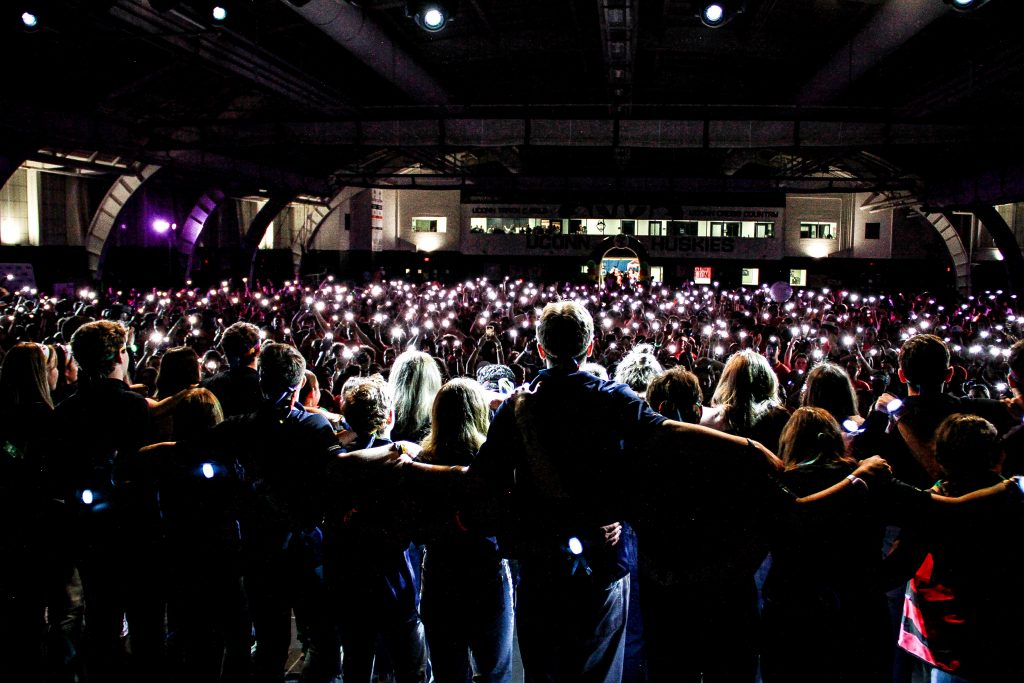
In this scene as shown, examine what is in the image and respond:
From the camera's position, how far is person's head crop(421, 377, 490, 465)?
2600mm

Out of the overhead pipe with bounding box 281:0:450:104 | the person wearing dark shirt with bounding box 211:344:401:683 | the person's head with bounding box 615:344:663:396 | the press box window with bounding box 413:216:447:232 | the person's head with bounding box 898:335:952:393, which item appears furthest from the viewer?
the press box window with bounding box 413:216:447:232

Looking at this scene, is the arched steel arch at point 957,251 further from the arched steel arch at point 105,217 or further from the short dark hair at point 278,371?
the short dark hair at point 278,371

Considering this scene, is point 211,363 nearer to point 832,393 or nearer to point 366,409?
point 366,409

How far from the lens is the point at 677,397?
3.19 metres

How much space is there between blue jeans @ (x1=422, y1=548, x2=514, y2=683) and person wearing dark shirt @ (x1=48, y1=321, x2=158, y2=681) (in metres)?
1.40

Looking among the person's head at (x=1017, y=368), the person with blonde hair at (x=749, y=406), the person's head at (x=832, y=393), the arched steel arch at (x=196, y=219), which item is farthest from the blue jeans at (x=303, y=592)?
the arched steel arch at (x=196, y=219)

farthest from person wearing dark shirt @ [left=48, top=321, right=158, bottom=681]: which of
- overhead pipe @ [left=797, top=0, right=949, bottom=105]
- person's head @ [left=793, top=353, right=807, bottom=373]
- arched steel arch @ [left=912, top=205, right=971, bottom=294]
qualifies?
arched steel arch @ [left=912, top=205, right=971, bottom=294]

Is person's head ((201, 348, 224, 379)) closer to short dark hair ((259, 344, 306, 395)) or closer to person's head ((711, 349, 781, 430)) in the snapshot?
short dark hair ((259, 344, 306, 395))

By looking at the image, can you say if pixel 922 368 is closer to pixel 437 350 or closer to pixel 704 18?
pixel 704 18

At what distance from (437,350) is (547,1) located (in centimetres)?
656

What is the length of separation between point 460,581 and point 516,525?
358mm

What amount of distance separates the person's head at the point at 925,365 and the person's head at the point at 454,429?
1980mm

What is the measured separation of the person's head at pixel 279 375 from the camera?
2.83 metres

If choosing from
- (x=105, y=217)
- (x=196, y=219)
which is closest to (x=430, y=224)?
(x=196, y=219)
